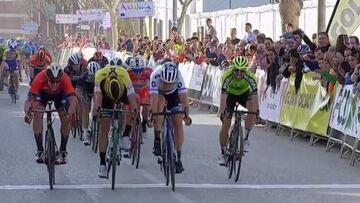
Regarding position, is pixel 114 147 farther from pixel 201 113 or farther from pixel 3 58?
pixel 3 58

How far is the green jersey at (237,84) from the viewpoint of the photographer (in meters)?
12.5

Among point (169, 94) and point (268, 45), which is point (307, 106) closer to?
point (268, 45)

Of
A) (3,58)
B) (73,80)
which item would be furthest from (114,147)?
(3,58)

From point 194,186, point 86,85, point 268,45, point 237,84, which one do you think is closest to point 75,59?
point 86,85

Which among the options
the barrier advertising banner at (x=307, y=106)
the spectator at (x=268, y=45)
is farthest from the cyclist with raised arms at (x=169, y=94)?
the spectator at (x=268, y=45)

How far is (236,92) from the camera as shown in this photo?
1280 cm

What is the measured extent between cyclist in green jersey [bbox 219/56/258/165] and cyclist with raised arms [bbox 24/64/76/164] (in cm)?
216

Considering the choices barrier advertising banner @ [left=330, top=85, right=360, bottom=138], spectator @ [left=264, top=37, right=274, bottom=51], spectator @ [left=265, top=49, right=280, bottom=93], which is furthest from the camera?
spectator @ [left=264, top=37, right=274, bottom=51]

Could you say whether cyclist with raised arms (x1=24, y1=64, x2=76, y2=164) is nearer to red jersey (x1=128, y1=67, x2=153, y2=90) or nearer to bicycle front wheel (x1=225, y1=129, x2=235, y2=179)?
bicycle front wheel (x1=225, y1=129, x2=235, y2=179)

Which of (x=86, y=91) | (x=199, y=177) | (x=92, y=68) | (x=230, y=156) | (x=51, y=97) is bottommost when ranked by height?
(x=199, y=177)

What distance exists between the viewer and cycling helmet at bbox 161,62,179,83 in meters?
12.0

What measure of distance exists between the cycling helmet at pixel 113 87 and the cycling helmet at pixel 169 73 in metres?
0.59

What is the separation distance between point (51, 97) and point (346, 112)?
542 centimetres

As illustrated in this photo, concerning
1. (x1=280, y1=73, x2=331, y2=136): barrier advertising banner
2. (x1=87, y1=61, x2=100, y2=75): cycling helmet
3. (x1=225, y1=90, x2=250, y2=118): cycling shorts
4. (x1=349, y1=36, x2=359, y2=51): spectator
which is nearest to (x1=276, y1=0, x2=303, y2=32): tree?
(x1=280, y1=73, x2=331, y2=136): barrier advertising banner
